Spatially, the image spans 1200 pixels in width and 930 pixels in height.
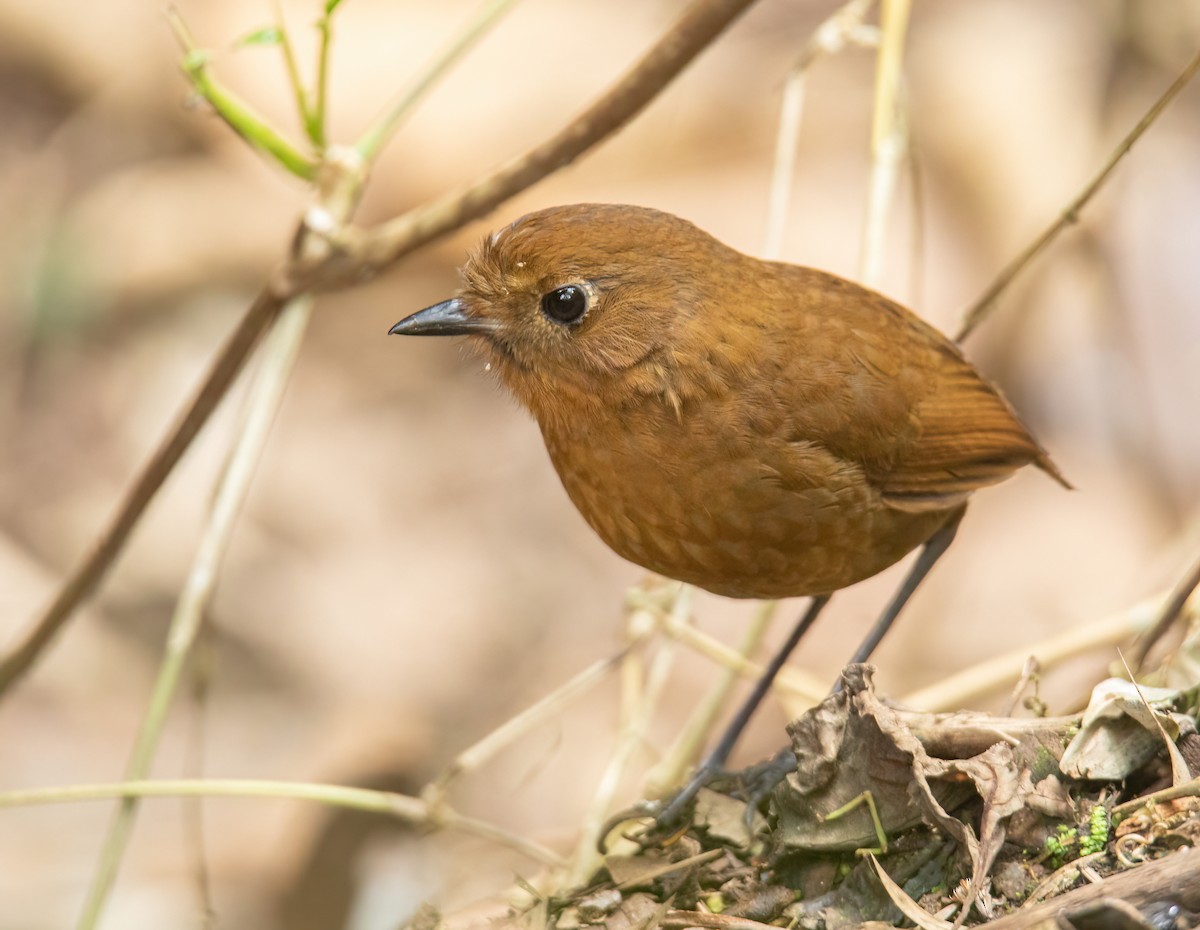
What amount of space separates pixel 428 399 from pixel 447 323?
145 inches

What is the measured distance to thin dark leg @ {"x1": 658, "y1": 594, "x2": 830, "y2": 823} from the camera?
274 centimetres

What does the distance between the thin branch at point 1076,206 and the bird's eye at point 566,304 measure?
3.36 feet

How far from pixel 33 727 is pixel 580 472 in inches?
133

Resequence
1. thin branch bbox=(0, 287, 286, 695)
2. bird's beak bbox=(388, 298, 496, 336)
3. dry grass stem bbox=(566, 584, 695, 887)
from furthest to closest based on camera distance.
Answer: thin branch bbox=(0, 287, 286, 695), dry grass stem bbox=(566, 584, 695, 887), bird's beak bbox=(388, 298, 496, 336)

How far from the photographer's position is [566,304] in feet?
9.18

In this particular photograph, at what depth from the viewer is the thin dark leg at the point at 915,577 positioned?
3.25m

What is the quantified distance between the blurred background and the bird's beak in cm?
207

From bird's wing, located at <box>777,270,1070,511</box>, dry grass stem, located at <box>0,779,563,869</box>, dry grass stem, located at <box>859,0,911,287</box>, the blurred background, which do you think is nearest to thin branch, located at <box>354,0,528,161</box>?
bird's wing, located at <box>777,270,1070,511</box>

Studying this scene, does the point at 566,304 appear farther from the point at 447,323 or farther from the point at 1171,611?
the point at 1171,611

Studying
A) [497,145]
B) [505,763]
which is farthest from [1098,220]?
[505,763]

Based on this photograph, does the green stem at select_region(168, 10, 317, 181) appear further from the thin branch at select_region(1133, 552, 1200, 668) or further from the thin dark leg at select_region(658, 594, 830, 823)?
the thin branch at select_region(1133, 552, 1200, 668)

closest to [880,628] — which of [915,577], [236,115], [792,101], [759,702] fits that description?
[915,577]

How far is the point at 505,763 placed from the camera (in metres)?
5.39

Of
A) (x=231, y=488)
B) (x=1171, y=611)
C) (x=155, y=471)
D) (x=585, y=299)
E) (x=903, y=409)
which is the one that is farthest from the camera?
(x=231, y=488)
